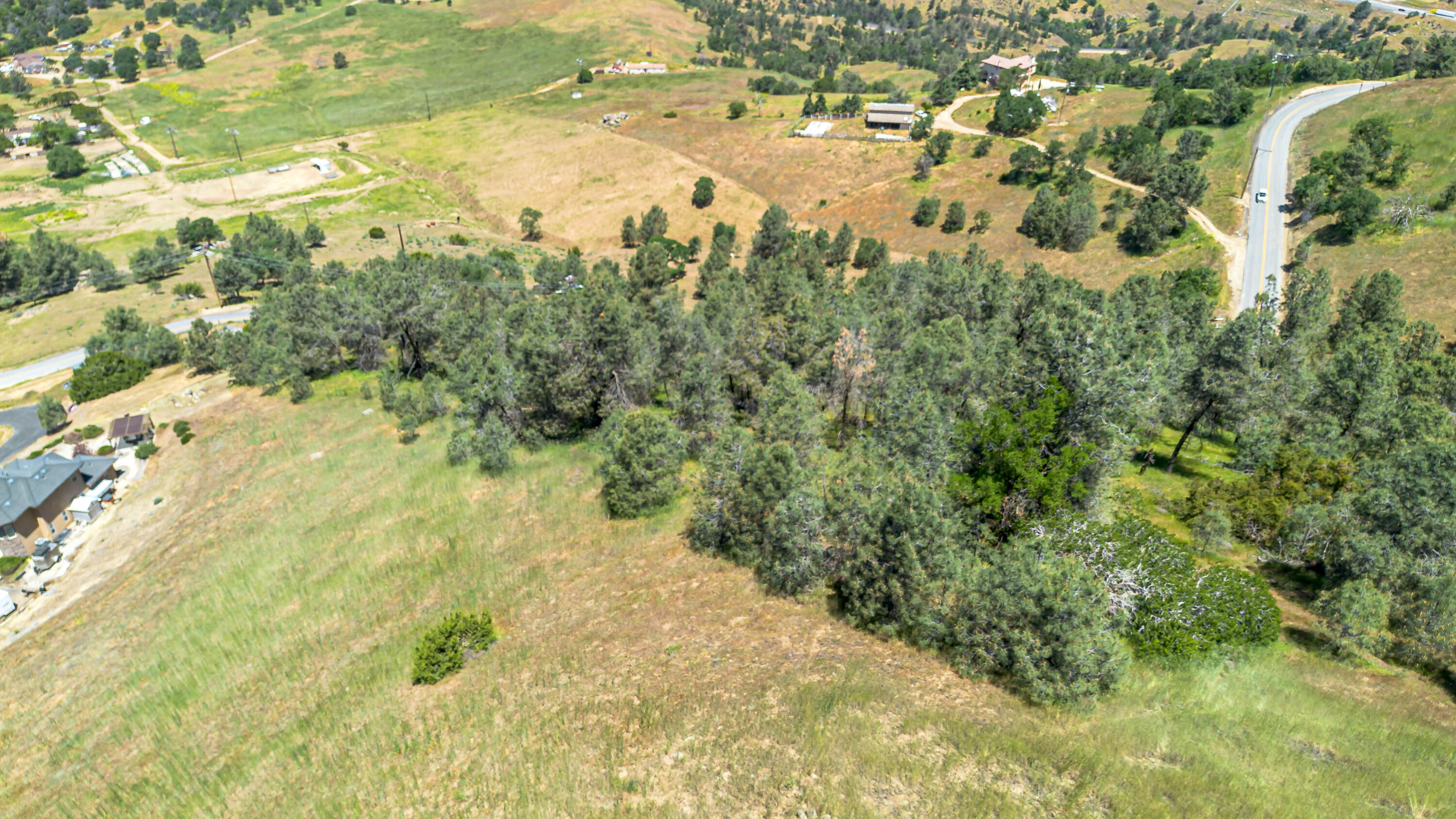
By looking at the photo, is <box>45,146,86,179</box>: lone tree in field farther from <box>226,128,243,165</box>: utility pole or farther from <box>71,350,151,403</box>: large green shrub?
<box>71,350,151,403</box>: large green shrub

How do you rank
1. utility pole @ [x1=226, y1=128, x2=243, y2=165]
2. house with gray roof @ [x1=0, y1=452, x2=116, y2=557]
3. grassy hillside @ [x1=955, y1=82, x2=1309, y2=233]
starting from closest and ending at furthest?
house with gray roof @ [x1=0, y1=452, x2=116, y2=557] < grassy hillside @ [x1=955, y1=82, x2=1309, y2=233] < utility pole @ [x1=226, y1=128, x2=243, y2=165]

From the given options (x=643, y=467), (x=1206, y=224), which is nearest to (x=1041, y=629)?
(x=643, y=467)

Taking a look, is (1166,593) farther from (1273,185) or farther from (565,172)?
(565,172)

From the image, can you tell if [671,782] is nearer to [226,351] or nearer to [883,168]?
[226,351]

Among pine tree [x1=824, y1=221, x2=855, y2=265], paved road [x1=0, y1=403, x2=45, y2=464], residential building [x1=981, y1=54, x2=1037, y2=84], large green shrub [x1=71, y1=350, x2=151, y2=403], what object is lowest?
paved road [x1=0, y1=403, x2=45, y2=464]

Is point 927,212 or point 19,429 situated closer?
point 19,429

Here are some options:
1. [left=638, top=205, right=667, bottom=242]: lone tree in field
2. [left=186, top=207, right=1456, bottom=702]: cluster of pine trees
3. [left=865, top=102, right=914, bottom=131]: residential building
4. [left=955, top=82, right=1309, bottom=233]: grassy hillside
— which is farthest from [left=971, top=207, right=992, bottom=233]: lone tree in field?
[left=638, top=205, right=667, bottom=242]: lone tree in field

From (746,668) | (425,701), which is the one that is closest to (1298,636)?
(746,668)
